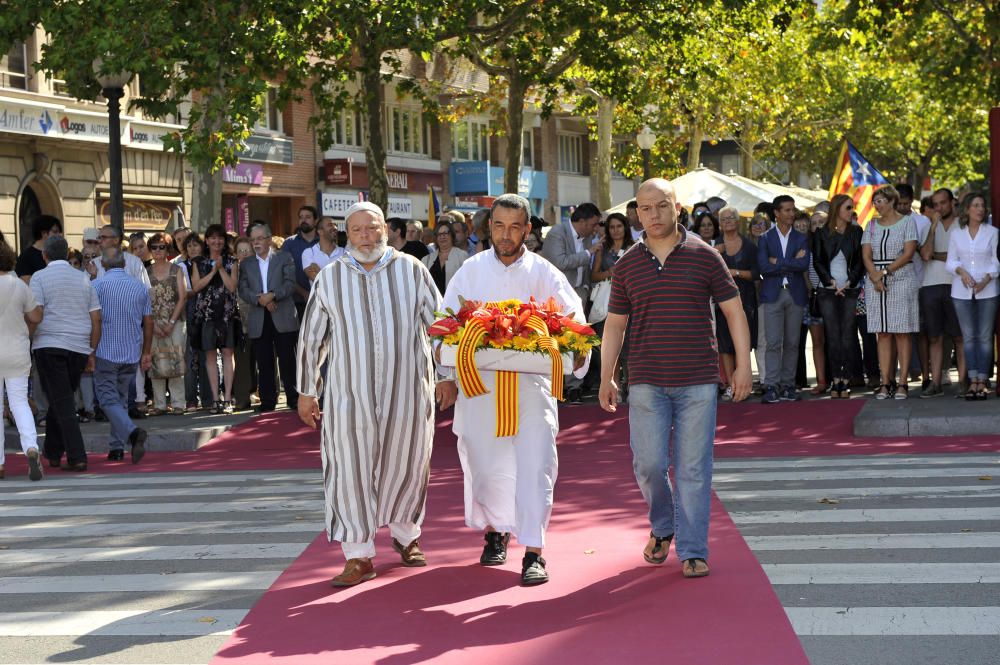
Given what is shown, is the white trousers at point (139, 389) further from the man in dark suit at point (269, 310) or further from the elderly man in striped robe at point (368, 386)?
the elderly man in striped robe at point (368, 386)

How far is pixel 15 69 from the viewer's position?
1101 inches

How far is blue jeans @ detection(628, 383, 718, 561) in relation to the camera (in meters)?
7.41

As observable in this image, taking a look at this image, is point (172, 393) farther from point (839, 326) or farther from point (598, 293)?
point (839, 326)

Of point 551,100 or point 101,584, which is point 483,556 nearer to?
point 101,584

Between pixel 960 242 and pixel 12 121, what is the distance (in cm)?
1829

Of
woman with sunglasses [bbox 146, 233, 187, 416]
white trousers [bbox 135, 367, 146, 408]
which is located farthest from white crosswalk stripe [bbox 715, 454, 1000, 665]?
white trousers [bbox 135, 367, 146, 408]

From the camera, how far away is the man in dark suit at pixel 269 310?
1642cm

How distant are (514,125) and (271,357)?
1040 centimetres

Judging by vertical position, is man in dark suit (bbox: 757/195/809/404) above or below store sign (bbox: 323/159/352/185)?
below

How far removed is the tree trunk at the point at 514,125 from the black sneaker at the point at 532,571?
1782 centimetres

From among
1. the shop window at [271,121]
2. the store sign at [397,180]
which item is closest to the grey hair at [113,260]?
the shop window at [271,121]

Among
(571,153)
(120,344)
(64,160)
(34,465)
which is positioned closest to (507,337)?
(34,465)

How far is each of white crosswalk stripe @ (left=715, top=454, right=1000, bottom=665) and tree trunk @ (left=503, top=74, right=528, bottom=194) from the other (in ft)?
45.4

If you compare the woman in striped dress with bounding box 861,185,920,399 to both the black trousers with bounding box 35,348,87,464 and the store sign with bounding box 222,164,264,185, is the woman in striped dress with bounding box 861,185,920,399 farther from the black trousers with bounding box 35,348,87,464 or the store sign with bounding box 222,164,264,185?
the store sign with bounding box 222,164,264,185
